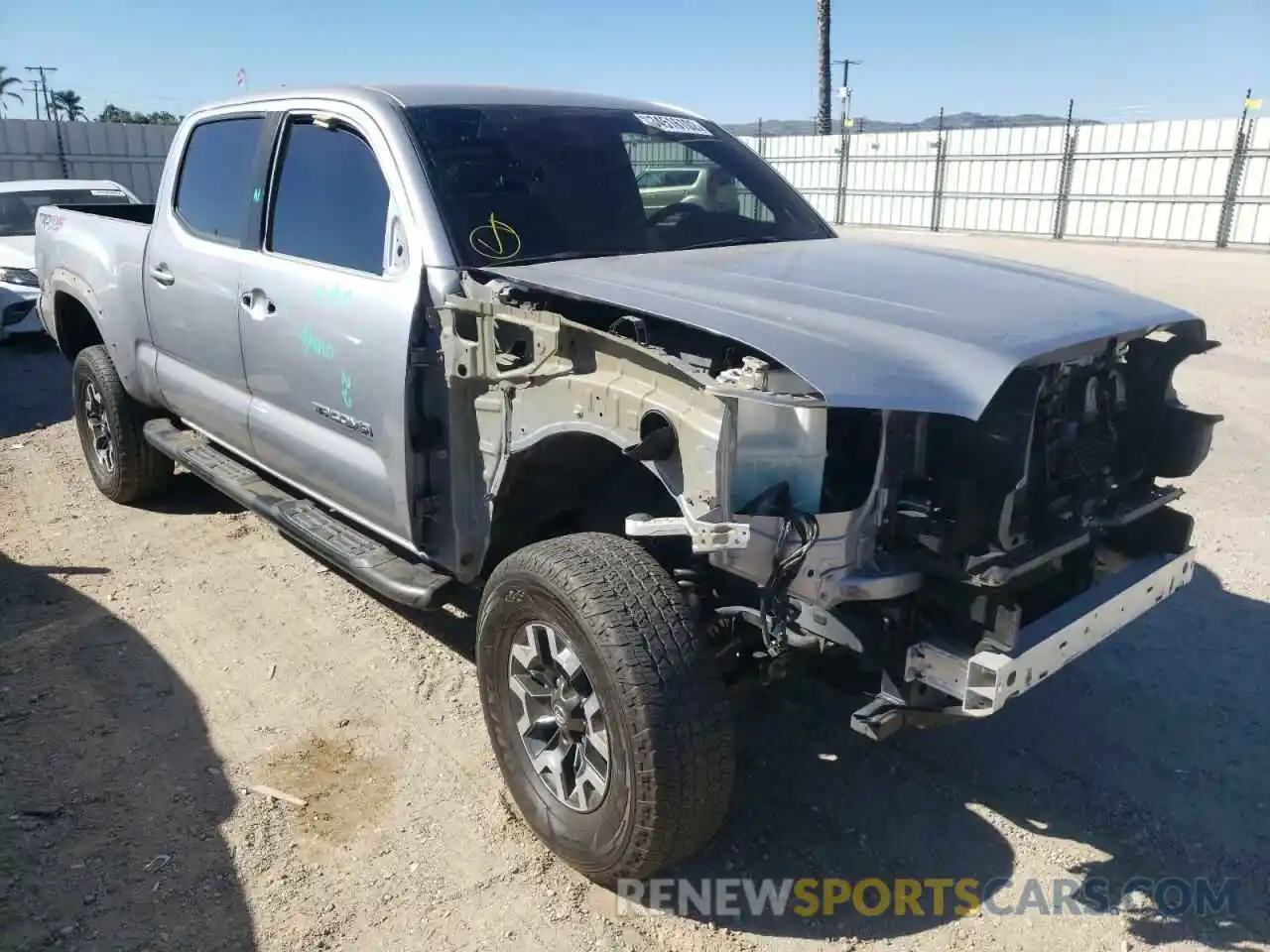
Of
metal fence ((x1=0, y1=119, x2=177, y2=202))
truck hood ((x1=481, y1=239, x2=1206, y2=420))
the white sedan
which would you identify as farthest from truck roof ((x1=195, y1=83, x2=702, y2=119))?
metal fence ((x1=0, y1=119, x2=177, y2=202))

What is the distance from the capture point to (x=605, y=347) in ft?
9.04

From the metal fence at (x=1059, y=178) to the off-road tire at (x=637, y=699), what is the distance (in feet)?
64.9

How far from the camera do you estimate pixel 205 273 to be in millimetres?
4477

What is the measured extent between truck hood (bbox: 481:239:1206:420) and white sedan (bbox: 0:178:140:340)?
30.8ft

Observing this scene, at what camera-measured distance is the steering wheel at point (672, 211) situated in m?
3.86

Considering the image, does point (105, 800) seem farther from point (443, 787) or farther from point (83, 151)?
point (83, 151)

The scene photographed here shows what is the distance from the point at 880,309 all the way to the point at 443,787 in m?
2.01

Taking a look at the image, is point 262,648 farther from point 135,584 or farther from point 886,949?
point 886,949

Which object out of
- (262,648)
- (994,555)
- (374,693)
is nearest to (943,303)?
(994,555)

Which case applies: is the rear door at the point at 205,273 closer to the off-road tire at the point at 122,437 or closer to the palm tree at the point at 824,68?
the off-road tire at the point at 122,437

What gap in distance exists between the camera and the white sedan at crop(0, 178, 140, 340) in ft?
34.6

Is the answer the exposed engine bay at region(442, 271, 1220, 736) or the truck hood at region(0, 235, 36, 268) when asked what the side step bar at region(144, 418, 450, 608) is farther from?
the truck hood at region(0, 235, 36, 268)

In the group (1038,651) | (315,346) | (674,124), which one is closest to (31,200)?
(315,346)

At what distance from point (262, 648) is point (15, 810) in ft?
3.82
